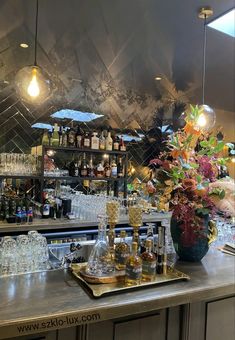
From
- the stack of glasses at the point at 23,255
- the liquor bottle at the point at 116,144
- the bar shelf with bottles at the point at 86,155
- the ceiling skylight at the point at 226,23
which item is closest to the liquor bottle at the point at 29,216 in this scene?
the bar shelf with bottles at the point at 86,155

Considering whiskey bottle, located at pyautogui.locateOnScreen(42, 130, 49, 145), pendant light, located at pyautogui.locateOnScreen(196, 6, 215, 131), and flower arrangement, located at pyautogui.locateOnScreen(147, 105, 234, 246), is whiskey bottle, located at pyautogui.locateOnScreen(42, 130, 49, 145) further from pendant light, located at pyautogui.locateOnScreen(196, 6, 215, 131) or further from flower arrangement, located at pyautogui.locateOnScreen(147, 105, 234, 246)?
flower arrangement, located at pyautogui.locateOnScreen(147, 105, 234, 246)

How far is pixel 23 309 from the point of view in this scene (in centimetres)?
106

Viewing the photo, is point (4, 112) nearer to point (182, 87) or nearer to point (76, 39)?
point (76, 39)

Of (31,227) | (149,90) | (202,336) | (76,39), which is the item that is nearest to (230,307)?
(202,336)

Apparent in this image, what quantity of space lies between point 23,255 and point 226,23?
2.90 m

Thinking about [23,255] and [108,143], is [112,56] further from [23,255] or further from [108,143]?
[23,255]

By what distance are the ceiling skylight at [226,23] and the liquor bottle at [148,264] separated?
238 centimetres

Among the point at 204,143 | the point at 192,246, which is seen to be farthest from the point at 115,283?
the point at 204,143

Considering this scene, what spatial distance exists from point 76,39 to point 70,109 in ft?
3.36

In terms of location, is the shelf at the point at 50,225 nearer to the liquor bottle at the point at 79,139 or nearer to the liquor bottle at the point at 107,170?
the liquor bottle at the point at 107,170

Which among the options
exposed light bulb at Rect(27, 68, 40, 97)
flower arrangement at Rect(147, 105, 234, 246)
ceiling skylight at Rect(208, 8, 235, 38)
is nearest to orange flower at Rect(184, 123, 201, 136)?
flower arrangement at Rect(147, 105, 234, 246)

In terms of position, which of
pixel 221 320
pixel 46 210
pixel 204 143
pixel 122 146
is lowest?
pixel 221 320

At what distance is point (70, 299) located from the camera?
1.17m

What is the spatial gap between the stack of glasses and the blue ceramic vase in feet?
2.44
